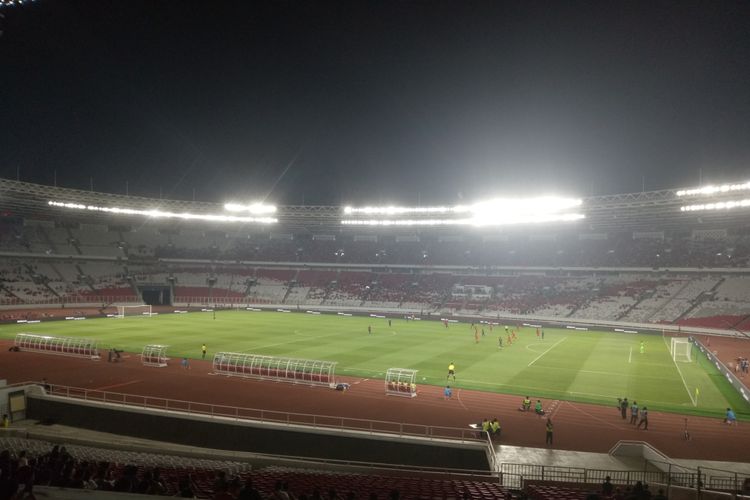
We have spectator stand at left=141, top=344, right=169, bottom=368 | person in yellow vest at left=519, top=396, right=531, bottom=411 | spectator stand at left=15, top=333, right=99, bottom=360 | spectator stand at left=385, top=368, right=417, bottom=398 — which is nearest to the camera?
person in yellow vest at left=519, top=396, right=531, bottom=411

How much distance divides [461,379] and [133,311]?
54.3m

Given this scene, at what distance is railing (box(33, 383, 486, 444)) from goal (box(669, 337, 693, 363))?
27.0 m

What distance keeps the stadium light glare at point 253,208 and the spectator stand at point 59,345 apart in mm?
34629

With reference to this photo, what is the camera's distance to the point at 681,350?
4091cm

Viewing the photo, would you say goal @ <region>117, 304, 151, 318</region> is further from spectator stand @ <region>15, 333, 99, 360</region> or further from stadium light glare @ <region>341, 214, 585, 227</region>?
stadium light glare @ <region>341, 214, 585, 227</region>

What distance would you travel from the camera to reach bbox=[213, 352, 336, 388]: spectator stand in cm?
2864

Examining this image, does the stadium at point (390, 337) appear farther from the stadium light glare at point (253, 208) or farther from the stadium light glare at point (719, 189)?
the stadium light glare at point (253, 208)

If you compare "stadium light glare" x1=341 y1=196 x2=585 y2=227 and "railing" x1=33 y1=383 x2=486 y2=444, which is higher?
"stadium light glare" x1=341 y1=196 x2=585 y2=227

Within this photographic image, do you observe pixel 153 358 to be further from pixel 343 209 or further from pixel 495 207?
pixel 495 207

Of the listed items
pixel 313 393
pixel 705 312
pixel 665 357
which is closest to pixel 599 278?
pixel 705 312

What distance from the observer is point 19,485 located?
5.24 metres

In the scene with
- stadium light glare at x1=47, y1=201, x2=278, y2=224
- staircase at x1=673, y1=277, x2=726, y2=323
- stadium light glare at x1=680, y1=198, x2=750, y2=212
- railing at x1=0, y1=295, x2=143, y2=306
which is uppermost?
stadium light glare at x1=47, y1=201, x2=278, y2=224

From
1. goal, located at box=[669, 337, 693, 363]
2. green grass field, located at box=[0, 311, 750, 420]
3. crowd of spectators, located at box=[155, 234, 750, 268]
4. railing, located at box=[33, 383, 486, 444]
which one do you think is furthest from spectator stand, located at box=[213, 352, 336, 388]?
crowd of spectators, located at box=[155, 234, 750, 268]

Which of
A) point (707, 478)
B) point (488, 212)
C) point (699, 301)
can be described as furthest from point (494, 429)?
point (699, 301)
